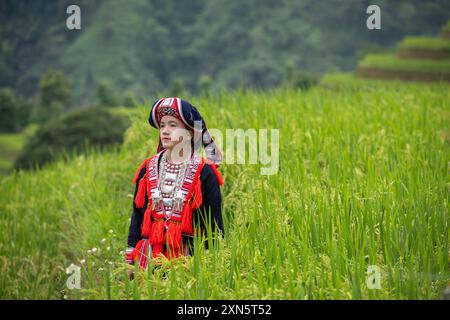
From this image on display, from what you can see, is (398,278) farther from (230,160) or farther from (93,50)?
(93,50)

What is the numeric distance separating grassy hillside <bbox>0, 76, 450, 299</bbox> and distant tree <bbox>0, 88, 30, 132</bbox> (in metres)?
37.0

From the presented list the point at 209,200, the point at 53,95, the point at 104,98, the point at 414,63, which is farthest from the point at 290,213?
the point at 53,95

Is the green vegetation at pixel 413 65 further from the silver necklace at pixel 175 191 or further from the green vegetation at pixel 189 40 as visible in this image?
the green vegetation at pixel 189 40

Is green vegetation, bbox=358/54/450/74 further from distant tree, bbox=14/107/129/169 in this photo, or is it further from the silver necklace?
the silver necklace

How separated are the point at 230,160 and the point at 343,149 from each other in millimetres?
932

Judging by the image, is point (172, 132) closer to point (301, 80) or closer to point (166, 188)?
point (166, 188)

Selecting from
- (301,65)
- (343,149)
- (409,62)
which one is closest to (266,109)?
(343,149)

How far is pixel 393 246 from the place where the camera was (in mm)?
3164

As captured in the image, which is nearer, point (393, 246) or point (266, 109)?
point (393, 246)

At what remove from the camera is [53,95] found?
148 ft

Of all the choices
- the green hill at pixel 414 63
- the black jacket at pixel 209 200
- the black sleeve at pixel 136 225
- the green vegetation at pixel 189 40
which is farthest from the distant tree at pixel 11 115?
the black jacket at pixel 209 200

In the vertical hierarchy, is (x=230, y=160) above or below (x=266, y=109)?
below

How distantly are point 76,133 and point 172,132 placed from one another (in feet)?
52.0

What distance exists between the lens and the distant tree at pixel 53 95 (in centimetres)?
4344
